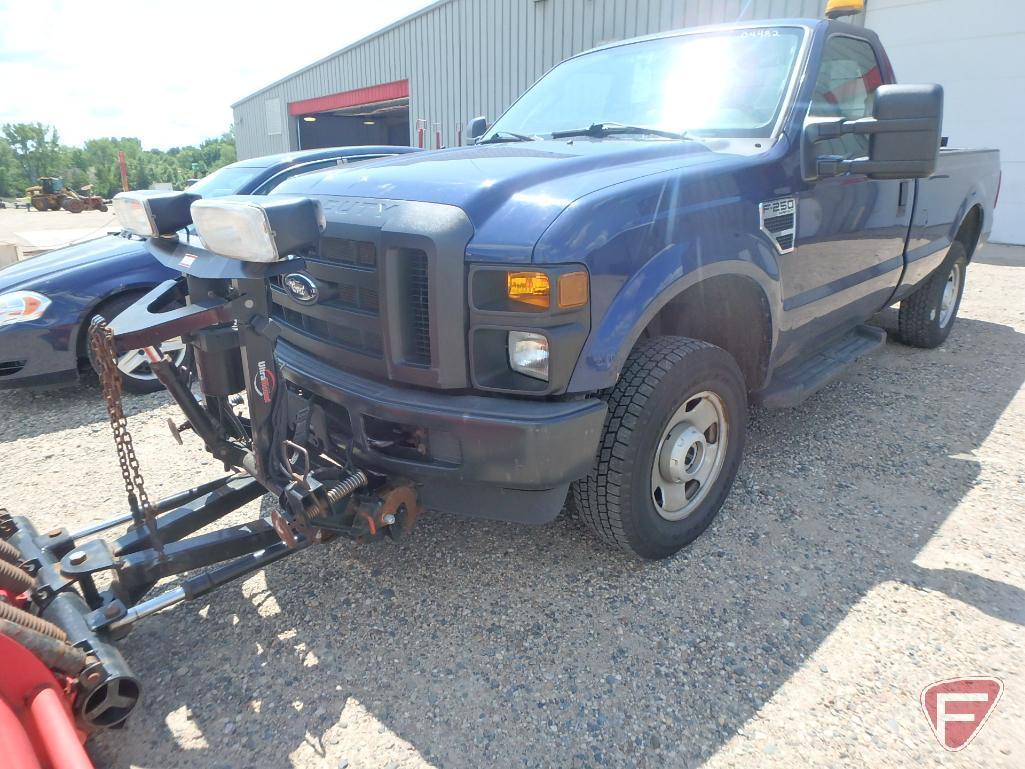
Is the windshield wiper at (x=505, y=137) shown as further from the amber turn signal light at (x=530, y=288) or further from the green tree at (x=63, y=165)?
the green tree at (x=63, y=165)

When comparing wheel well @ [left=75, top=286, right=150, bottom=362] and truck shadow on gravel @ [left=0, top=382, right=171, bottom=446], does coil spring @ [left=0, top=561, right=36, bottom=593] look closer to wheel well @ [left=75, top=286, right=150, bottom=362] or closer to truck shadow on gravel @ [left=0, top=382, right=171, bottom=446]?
truck shadow on gravel @ [left=0, top=382, right=171, bottom=446]

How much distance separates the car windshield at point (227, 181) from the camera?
5.34 meters

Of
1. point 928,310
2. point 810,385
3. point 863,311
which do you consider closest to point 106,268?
point 810,385

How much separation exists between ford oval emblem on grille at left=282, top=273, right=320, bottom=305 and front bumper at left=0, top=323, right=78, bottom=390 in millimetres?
2712

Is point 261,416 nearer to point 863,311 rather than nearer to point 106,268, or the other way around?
point 106,268

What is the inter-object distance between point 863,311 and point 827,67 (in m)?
Result: 1.42

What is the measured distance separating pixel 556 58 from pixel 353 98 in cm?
1045

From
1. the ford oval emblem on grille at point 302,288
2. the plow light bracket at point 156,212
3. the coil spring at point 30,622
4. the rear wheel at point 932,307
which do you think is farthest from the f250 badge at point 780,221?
the rear wheel at point 932,307

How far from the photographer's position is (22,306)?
4.39 m

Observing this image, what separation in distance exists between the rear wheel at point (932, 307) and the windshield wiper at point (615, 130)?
3.12 metres

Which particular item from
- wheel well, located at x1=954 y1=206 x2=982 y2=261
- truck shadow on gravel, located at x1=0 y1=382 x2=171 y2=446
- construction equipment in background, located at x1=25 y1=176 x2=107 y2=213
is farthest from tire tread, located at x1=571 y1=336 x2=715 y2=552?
construction equipment in background, located at x1=25 y1=176 x2=107 y2=213

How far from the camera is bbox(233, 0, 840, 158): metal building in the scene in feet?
38.3

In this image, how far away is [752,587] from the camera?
264 cm

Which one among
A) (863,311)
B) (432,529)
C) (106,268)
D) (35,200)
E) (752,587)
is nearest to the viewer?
(752,587)
